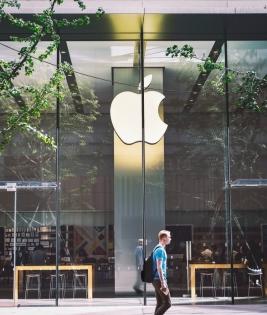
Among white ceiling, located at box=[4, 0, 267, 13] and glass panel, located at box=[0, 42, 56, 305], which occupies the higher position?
white ceiling, located at box=[4, 0, 267, 13]

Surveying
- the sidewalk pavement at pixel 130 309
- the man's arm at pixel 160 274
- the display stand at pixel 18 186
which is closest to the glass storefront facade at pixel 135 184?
the display stand at pixel 18 186

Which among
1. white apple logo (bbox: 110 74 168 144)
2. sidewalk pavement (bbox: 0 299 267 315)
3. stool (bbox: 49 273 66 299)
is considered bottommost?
sidewalk pavement (bbox: 0 299 267 315)

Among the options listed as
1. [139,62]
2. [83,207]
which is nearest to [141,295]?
[83,207]

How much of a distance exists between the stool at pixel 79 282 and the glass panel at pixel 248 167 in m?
4.52

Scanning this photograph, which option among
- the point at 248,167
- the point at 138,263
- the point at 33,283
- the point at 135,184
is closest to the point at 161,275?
the point at 138,263

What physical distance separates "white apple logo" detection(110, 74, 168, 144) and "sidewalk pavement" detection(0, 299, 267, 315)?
5.01 m

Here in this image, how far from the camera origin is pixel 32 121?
20.2 m

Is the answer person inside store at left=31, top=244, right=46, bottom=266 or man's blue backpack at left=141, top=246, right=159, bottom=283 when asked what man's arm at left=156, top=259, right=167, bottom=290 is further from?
person inside store at left=31, top=244, right=46, bottom=266

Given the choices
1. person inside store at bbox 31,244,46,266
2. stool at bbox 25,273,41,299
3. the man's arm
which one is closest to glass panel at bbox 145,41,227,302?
person inside store at bbox 31,244,46,266

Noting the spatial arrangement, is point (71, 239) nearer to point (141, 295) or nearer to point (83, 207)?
point (83, 207)

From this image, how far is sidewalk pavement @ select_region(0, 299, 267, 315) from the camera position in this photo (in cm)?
1566

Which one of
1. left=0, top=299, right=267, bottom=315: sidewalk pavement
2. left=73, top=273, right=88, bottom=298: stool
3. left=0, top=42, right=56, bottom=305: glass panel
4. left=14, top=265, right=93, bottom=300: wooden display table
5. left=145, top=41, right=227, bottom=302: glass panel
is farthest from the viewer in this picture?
left=145, top=41, right=227, bottom=302: glass panel

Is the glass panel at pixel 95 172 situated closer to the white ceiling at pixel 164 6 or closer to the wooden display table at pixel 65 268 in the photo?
the wooden display table at pixel 65 268

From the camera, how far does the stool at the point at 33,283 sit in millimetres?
19031
